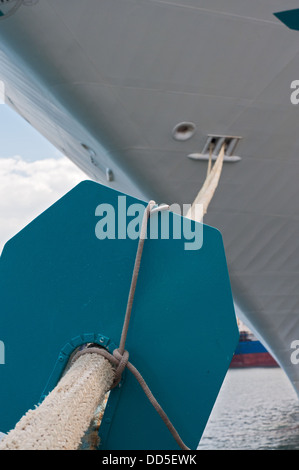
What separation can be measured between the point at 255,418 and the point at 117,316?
17.4 metres

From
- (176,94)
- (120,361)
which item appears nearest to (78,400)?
(120,361)

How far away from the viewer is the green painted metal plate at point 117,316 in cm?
179

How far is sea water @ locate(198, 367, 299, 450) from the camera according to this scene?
1328 centimetres

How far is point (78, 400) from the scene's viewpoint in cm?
154

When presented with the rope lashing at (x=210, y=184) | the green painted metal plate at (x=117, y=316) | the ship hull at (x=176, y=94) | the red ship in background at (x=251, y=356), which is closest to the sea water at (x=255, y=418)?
the red ship in background at (x=251, y=356)

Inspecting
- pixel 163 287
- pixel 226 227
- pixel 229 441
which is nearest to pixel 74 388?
pixel 163 287

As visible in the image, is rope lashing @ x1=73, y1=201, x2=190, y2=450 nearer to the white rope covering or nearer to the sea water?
the white rope covering

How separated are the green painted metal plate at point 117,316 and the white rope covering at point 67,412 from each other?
12cm

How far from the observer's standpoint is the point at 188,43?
177 inches

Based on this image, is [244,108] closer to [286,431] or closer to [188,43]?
[188,43]

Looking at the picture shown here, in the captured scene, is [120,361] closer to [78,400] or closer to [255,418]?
[78,400]

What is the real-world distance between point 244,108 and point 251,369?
3498 cm

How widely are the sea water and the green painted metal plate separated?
11.3 meters

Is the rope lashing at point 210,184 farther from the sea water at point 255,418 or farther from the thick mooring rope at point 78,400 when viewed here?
the sea water at point 255,418
